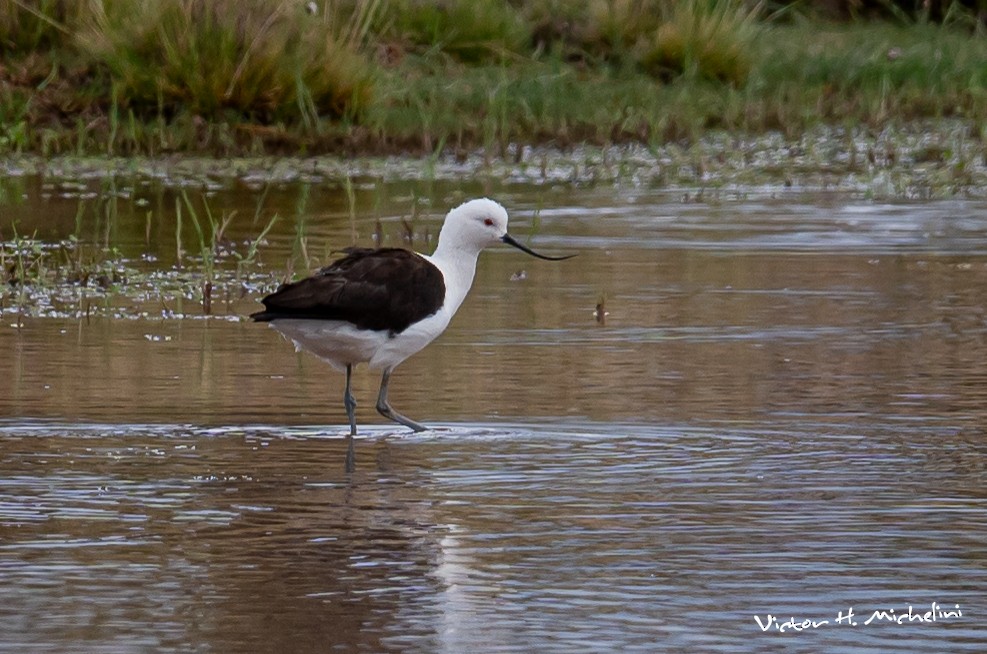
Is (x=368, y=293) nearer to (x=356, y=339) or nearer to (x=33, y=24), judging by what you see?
(x=356, y=339)

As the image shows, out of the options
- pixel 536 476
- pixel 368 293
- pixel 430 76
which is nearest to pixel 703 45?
pixel 430 76

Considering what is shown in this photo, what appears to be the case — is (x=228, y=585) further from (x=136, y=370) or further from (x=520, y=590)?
(x=136, y=370)

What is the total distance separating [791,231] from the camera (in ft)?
41.6

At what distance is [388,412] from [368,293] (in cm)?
40

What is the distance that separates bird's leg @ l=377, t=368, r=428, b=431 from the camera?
7273 mm

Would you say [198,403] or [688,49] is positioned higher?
[688,49]

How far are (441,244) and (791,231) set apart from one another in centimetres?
493

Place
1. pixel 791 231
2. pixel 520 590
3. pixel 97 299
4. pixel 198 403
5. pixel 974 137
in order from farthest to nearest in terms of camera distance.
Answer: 1. pixel 974 137
2. pixel 791 231
3. pixel 97 299
4. pixel 198 403
5. pixel 520 590

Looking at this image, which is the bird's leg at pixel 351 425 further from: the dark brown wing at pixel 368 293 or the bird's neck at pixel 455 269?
the bird's neck at pixel 455 269

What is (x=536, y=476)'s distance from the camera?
6516mm

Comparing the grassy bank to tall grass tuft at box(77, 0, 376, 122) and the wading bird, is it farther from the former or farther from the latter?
the wading bird

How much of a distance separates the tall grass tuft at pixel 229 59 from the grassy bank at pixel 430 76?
0.02 metres

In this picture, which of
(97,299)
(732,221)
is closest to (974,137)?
(732,221)

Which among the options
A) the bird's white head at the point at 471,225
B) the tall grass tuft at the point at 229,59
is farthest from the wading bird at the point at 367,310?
the tall grass tuft at the point at 229,59
